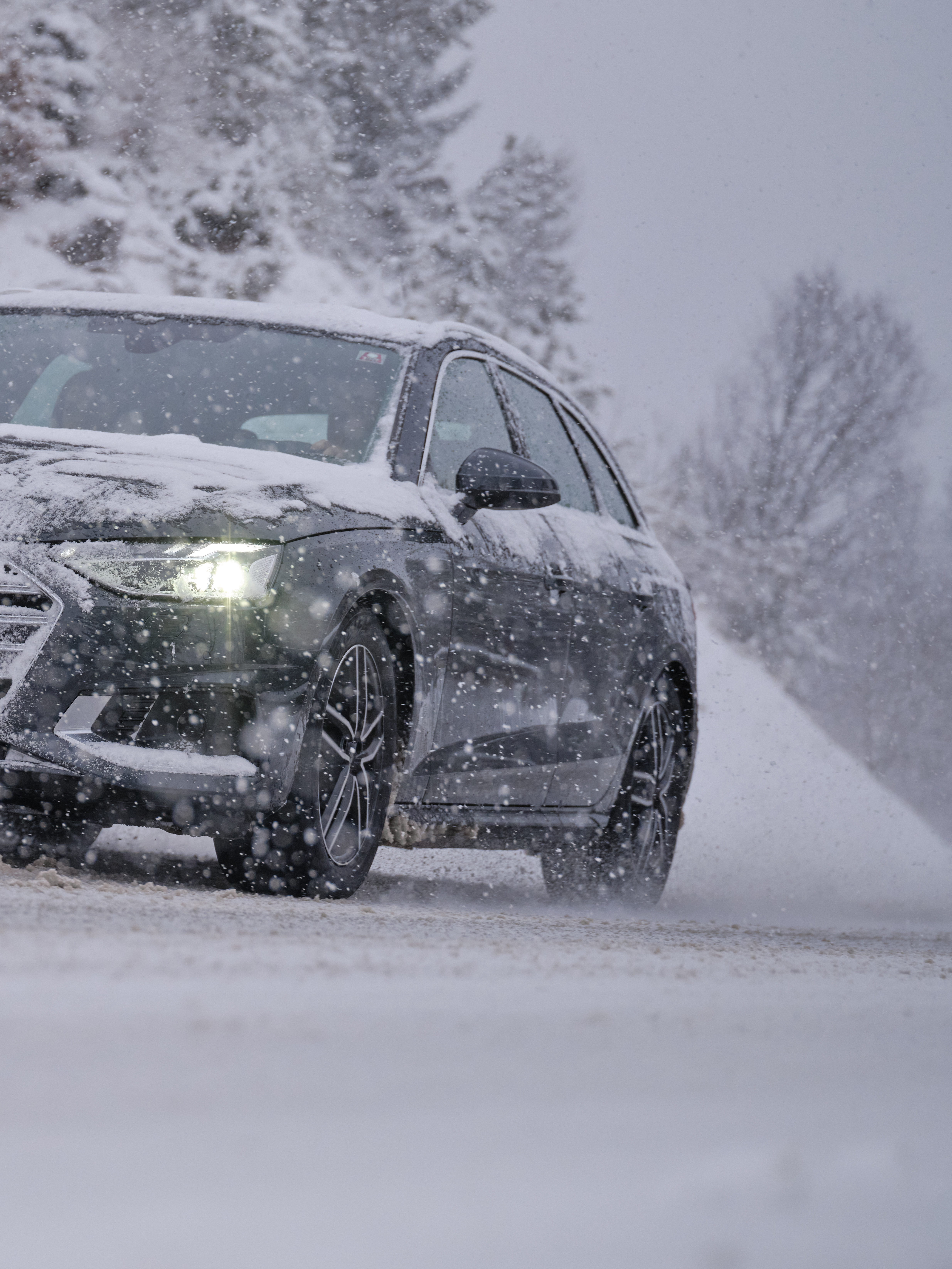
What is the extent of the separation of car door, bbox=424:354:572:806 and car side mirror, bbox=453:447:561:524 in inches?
4.3

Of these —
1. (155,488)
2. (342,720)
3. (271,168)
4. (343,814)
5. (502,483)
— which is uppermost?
(271,168)

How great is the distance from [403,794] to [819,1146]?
10.1ft

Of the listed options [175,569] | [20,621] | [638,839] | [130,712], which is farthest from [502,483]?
[638,839]

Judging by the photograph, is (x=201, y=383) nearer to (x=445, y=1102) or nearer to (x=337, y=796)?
(x=337, y=796)

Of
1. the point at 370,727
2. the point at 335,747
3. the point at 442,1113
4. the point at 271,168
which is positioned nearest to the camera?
the point at 442,1113


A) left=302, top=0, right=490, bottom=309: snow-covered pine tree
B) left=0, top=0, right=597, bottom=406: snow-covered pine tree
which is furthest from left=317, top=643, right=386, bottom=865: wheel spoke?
left=302, top=0, right=490, bottom=309: snow-covered pine tree

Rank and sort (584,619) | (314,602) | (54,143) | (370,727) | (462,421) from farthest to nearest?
(54,143)
(584,619)
(462,421)
(370,727)
(314,602)

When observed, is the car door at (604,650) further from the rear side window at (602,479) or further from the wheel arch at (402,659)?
the wheel arch at (402,659)

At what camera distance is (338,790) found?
4176 millimetres

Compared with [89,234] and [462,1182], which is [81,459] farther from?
[89,234]

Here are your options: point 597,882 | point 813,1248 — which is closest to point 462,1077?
point 813,1248

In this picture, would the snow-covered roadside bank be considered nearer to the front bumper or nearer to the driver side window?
the front bumper

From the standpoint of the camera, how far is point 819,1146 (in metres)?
1.48

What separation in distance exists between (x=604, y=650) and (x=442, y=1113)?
4.22 meters
